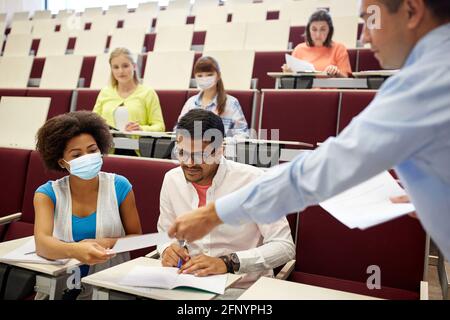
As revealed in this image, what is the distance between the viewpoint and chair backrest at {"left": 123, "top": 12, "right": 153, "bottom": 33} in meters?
3.61

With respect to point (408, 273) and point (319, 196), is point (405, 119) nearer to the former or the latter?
point (319, 196)

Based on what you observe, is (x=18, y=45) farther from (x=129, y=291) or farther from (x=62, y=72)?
(x=129, y=291)

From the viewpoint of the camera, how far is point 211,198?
3.02 feet

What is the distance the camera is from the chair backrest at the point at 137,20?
11.8 feet

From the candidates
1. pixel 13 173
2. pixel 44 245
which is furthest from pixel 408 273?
pixel 13 173

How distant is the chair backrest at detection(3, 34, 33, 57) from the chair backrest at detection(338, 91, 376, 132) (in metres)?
2.67

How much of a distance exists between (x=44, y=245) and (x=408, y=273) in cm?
76

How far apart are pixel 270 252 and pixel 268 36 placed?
6.59ft

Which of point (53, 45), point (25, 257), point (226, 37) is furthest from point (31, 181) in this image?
point (53, 45)

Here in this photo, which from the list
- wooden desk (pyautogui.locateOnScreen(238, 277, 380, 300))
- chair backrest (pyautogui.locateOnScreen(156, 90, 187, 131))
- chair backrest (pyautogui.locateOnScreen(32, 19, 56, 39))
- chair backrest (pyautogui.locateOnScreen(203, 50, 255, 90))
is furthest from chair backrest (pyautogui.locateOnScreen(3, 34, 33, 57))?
wooden desk (pyautogui.locateOnScreen(238, 277, 380, 300))

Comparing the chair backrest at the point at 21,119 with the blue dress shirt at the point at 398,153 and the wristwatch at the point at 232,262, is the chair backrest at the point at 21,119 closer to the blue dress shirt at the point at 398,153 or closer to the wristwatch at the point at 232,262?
the wristwatch at the point at 232,262

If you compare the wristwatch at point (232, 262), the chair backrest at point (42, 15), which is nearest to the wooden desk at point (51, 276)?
the wristwatch at point (232, 262)

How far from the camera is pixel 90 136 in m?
0.96

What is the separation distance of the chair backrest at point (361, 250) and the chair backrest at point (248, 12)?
2.52 meters
